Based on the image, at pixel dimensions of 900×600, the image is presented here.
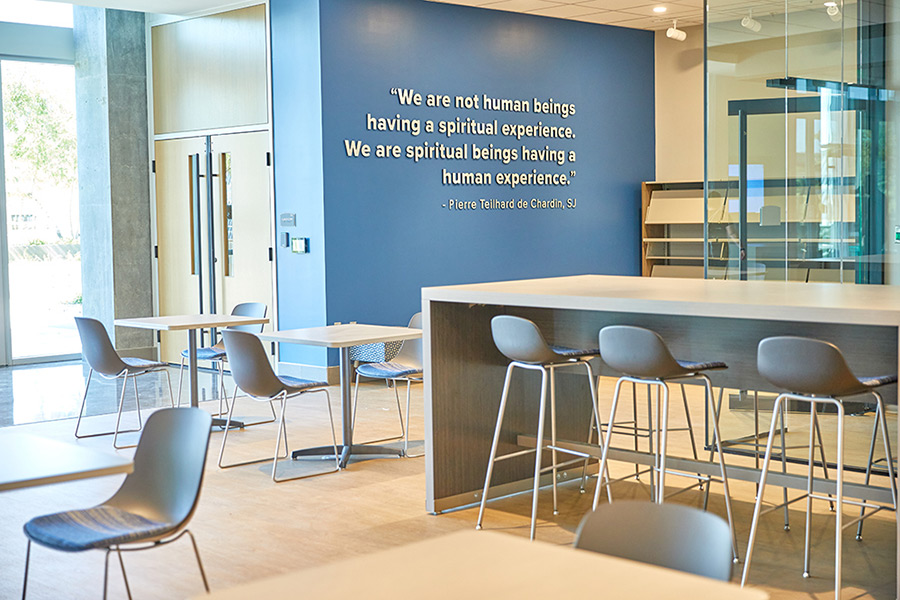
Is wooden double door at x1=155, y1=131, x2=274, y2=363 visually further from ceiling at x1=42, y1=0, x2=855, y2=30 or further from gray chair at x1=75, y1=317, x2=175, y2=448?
gray chair at x1=75, y1=317, x2=175, y2=448

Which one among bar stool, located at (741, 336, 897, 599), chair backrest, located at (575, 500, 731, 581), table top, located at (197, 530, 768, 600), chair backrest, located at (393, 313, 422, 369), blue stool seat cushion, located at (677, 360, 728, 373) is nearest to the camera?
table top, located at (197, 530, 768, 600)

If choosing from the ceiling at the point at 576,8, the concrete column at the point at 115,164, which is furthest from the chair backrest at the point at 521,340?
the concrete column at the point at 115,164

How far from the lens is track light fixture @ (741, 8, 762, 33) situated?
6.87 metres

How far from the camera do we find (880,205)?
6781 mm

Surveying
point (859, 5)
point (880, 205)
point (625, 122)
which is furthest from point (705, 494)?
point (625, 122)

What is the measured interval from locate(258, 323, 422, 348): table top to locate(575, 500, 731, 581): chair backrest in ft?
11.9

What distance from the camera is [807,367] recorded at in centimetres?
376

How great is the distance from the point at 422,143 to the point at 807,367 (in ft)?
Result: 21.2

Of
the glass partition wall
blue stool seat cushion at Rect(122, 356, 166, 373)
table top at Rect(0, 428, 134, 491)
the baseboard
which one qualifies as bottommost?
the baseboard

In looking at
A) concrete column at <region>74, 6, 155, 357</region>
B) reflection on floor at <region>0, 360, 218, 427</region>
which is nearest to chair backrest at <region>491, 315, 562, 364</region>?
reflection on floor at <region>0, 360, 218, 427</region>

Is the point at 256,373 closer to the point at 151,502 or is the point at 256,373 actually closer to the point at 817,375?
the point at 151,502

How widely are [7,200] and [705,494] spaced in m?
8.51

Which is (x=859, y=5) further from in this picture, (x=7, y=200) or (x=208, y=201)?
(x=7, y=200)

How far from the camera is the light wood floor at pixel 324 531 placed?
4.22 metres
